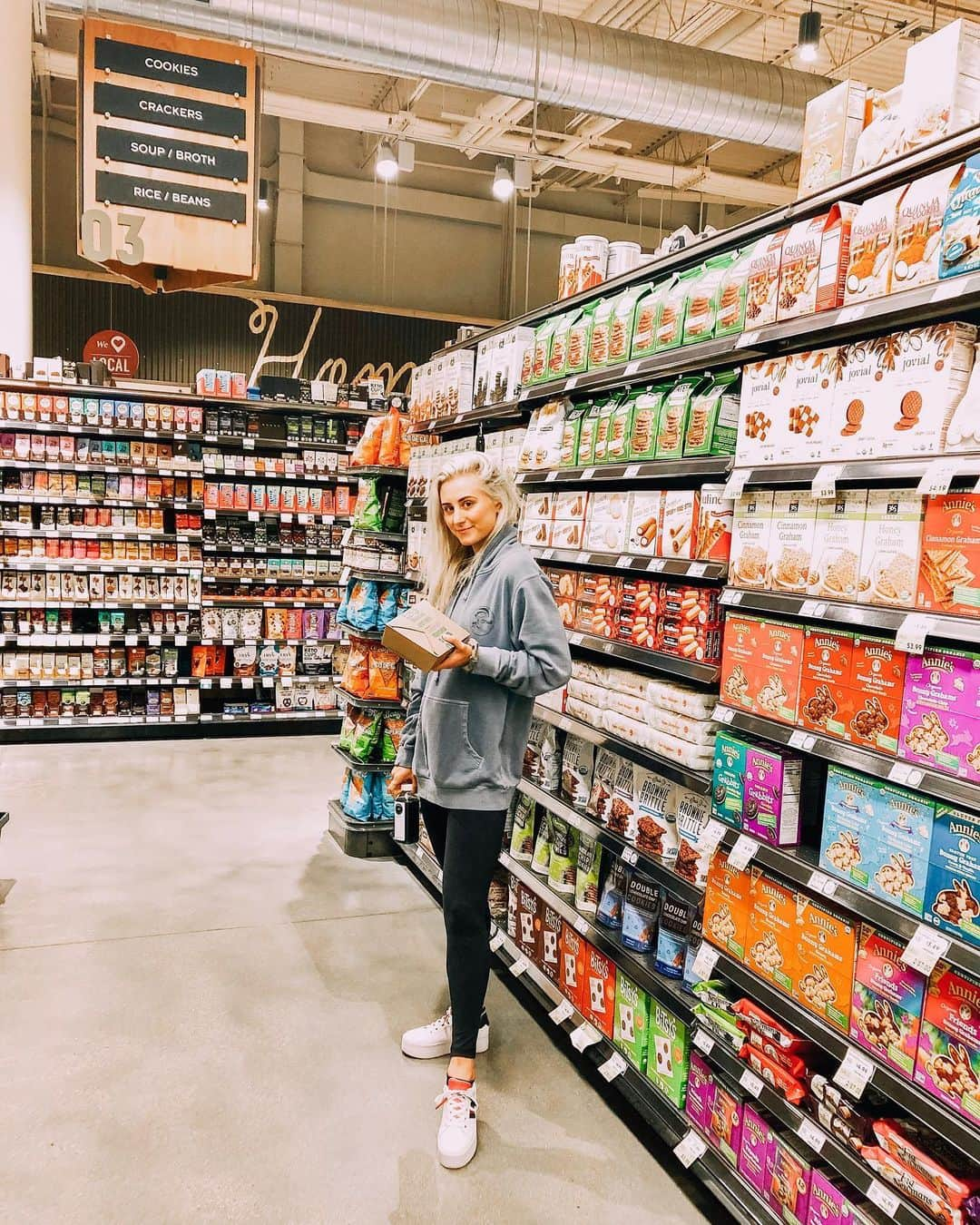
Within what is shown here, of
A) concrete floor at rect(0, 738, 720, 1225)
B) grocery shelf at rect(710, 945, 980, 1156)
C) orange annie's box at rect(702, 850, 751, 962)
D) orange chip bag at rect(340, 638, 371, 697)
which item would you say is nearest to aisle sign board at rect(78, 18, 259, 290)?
orange chip bag at rect(340, 638, 371, 697)

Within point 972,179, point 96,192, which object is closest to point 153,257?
point 96,192

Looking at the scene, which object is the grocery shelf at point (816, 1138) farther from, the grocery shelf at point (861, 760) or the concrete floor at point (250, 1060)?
the grocery shelf at point (861, 760)

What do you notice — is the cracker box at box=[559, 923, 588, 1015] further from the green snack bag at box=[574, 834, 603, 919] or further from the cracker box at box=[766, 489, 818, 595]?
the cracker box at box=[766, 489, 818, 595]

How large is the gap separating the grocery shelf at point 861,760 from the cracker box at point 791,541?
34 cm

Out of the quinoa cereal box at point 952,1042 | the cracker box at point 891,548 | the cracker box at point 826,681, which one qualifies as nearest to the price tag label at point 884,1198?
the quinoa cereal box at point 952,1042

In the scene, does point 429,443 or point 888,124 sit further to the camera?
point 429,443

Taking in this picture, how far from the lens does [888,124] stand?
6.68 feet

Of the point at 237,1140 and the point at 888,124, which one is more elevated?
the point at 888,124

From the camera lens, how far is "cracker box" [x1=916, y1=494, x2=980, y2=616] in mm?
1739

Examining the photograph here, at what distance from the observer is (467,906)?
8.43 ft

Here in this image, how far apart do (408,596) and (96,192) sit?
7.57 ft

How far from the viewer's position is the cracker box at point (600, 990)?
115 inches

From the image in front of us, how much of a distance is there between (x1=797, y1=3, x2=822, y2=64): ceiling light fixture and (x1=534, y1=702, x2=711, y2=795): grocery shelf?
5152mm

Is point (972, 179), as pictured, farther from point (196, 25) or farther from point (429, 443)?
point (196, 25)
